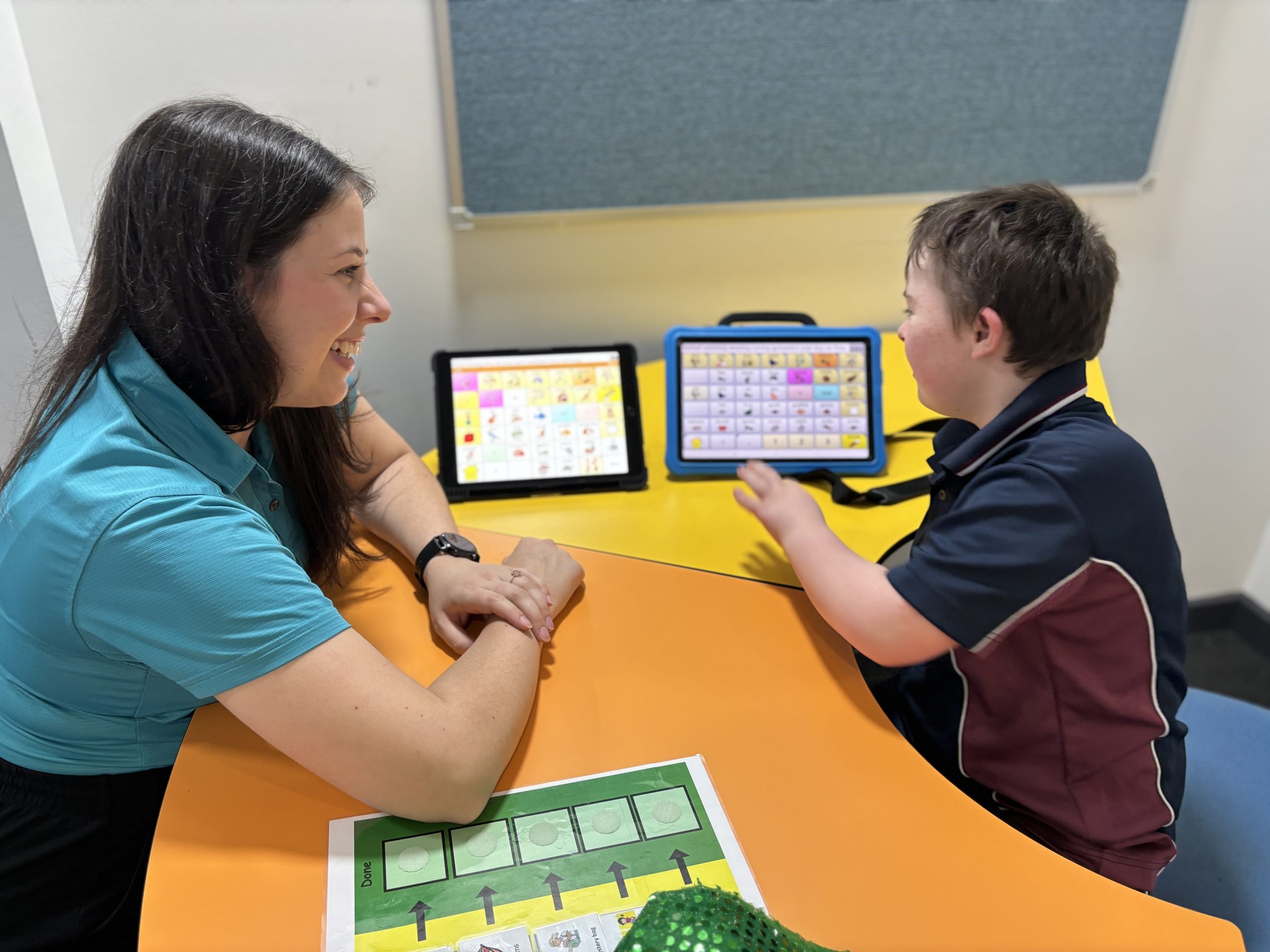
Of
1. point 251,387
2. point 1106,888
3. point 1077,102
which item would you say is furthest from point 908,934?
point 1077,102

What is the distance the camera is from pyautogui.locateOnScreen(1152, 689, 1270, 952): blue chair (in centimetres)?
91

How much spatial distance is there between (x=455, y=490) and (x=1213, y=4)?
164cm

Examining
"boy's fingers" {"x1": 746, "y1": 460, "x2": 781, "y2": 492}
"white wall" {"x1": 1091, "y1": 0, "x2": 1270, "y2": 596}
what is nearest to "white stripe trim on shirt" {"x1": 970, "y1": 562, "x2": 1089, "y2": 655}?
"boy's fingers" {"x1": 746, "y1": 460, "x2": 781, "y2": 492}

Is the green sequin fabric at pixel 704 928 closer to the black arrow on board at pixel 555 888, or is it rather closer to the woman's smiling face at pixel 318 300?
the black arrow on board at pixel 555 888

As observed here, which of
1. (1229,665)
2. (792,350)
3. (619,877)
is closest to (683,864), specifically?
(619,877)

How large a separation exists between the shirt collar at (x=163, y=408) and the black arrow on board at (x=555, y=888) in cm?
45

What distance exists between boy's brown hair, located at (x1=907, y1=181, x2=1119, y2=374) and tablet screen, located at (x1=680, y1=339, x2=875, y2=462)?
39 centimetres

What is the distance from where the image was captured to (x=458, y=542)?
3.27 ft

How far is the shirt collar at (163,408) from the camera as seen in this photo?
0.71 meters

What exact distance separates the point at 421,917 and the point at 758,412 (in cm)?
84

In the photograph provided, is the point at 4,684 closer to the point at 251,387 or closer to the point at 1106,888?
the point at 251,387

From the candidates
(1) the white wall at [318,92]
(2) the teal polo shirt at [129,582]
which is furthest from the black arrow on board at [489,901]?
(1) the white wall at [318,92]

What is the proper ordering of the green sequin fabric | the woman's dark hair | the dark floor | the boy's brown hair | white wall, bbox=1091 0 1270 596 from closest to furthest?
the green sequin fabric → the woman's dark hair → the boy's brown hair → white wall, bbox=1091 0 1270 596 → the dark floor

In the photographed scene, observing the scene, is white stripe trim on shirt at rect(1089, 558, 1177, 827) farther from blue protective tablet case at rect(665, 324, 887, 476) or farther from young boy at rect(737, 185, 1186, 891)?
blue protective tablet case at rect(665, 324, 887, 476)
